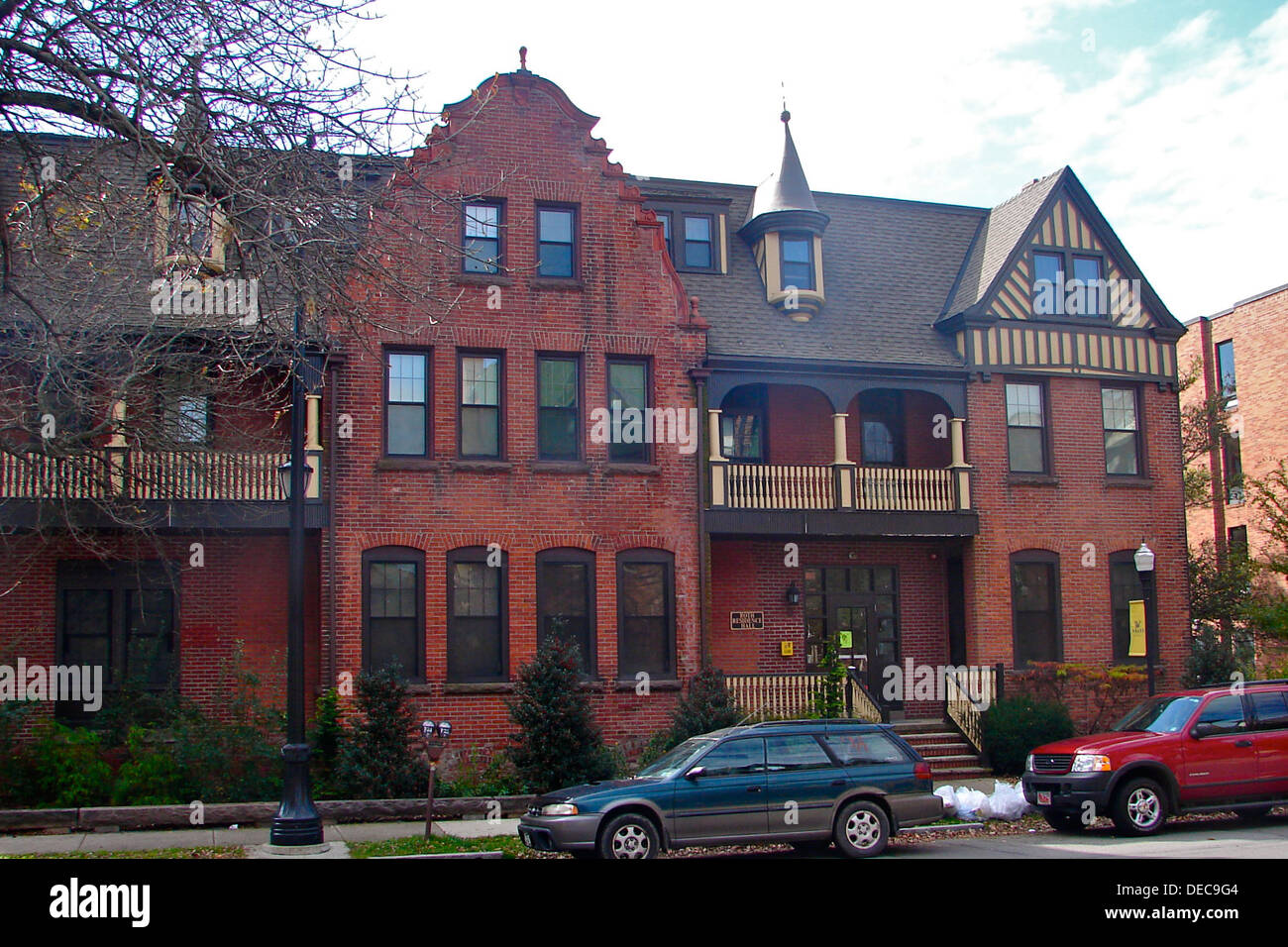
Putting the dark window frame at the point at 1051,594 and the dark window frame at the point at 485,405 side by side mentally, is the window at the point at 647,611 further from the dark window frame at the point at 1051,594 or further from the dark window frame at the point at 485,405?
the dark window frame at the point at 1051,594

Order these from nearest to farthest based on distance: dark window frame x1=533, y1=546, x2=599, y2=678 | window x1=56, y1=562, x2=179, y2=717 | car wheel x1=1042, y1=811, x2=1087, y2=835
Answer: car wheel x1=1042, y1=811, x2=1087, y2=835 < window x1=56, y1=562, x2=179, y2=717 < dark window frame x1=533, y1=546, x2=599, y2=678

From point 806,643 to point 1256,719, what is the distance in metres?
8.54

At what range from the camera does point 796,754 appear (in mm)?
13938

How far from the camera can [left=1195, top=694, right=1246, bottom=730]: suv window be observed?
15.6 meters

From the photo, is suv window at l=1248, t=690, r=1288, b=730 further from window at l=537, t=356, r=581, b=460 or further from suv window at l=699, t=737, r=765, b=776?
window at l=537, t=356, r=581, b=460

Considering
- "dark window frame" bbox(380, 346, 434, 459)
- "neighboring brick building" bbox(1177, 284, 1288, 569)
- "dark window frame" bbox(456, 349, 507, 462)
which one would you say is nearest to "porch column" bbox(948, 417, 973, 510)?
"dark window frame" bbox(456, 349, 507, 462)

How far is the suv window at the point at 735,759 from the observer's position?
535 inches

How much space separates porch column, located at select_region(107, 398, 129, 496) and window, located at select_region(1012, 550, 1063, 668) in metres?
15.3

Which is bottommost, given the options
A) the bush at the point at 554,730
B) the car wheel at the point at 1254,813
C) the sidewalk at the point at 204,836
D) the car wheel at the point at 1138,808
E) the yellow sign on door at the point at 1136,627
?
the car wheel at the point at 1254,813

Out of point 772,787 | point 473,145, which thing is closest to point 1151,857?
point 772,787

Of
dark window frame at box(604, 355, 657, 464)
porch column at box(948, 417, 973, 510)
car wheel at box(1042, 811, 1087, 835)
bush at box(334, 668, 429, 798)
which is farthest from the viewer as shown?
porch column at box(948, 417, 973, 510)

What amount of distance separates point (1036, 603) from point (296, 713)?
14.4m

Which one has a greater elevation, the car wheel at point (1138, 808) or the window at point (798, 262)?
the window at point (798, 262)

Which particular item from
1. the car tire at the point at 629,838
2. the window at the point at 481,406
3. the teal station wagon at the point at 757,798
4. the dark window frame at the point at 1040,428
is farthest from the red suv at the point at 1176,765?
the window at the point at 481,406
